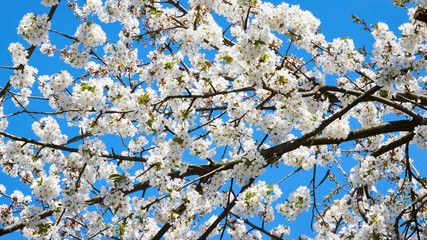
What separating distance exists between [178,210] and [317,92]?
2568 millimetres

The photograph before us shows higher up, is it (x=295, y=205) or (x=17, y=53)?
(x=17, y=53)

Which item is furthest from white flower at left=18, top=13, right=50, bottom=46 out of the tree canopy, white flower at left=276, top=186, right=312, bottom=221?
white flower at left=276, top=186, right=312, bottom=221

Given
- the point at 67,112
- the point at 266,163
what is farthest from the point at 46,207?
the point at 266,163

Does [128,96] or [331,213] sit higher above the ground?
[128,96]

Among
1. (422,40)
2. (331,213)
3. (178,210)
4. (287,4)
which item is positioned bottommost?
(178,210)

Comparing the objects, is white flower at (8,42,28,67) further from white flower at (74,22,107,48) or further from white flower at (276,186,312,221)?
white flower at (276,186,312,221)

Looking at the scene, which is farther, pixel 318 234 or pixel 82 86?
pixel 318 234

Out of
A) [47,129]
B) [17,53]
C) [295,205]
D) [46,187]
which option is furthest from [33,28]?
[295,205]

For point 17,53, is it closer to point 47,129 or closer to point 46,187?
point 47,129

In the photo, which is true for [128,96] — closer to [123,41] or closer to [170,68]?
[170,68]

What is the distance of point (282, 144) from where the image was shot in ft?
18.2

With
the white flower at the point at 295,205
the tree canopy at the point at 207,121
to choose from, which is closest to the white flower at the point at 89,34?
the tree canopy at the point at 207,121

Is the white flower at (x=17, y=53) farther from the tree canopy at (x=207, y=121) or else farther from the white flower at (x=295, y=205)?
the white flower at (x=295, y=205)

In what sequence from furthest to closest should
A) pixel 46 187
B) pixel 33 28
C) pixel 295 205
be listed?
pixel 46 187 < pixel 295 205 < pixel 33 28
